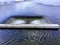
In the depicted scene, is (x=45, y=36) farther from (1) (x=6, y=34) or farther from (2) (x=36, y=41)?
(1) (x=6, y=34)

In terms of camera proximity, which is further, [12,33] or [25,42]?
[12,33]

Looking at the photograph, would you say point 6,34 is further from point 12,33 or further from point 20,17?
point 20,17

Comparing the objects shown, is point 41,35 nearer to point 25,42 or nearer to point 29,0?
point 25,42

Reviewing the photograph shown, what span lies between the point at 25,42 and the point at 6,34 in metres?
0.17

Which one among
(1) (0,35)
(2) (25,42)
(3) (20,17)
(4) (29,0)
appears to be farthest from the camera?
(4) (29,0)

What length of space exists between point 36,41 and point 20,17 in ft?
1.80

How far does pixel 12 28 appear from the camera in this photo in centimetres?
89

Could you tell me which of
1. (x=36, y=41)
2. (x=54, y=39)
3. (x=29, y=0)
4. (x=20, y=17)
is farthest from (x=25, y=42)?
(x=29, y=0)

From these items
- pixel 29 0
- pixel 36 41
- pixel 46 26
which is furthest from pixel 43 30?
pixel 29 0

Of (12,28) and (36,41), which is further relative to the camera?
(12,28)

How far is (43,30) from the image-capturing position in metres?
0.88

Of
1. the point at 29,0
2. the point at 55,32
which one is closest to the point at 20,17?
the point at 55,32

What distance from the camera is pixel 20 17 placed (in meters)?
1.25

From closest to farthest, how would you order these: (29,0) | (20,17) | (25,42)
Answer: (25,42), (20,17), (29,0)
